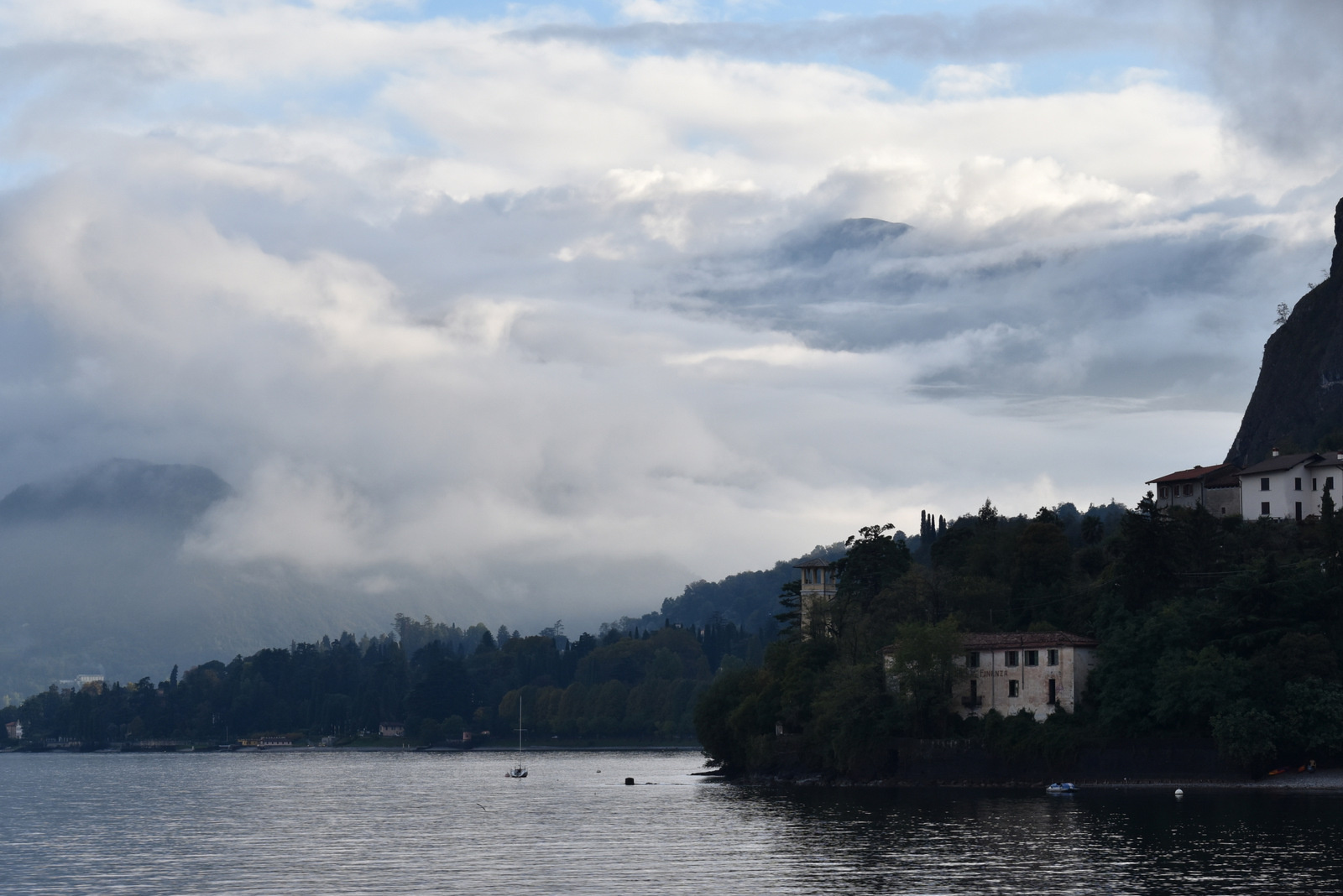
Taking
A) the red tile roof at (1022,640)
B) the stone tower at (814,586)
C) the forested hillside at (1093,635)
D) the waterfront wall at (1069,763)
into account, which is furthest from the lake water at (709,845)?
the stone tower at (814,586)

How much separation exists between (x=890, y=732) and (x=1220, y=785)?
29.0 m

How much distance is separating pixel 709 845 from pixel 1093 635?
5623 centimetres

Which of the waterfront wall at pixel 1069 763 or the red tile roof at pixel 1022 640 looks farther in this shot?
the red tile roof at pixel 1022 640

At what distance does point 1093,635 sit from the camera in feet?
436

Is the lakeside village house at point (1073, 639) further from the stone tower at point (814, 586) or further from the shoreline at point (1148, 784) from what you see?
the shoreline at point (1148, 784)

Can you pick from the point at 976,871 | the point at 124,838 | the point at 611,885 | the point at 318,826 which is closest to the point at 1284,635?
the point at 976,871

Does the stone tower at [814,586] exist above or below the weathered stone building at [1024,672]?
above

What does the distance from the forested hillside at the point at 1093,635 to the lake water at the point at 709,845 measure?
23.6ft

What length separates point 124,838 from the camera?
10650cm

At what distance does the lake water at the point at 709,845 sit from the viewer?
72.5 metres

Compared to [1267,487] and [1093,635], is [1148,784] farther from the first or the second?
[1267,487]

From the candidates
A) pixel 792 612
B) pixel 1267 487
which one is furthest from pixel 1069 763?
pixel 792 612

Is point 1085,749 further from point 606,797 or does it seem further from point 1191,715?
point 606,797

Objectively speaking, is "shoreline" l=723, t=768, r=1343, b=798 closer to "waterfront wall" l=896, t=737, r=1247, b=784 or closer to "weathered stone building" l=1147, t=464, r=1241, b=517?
"waterfront wall" l=896, t=737, r=1247, b=784
